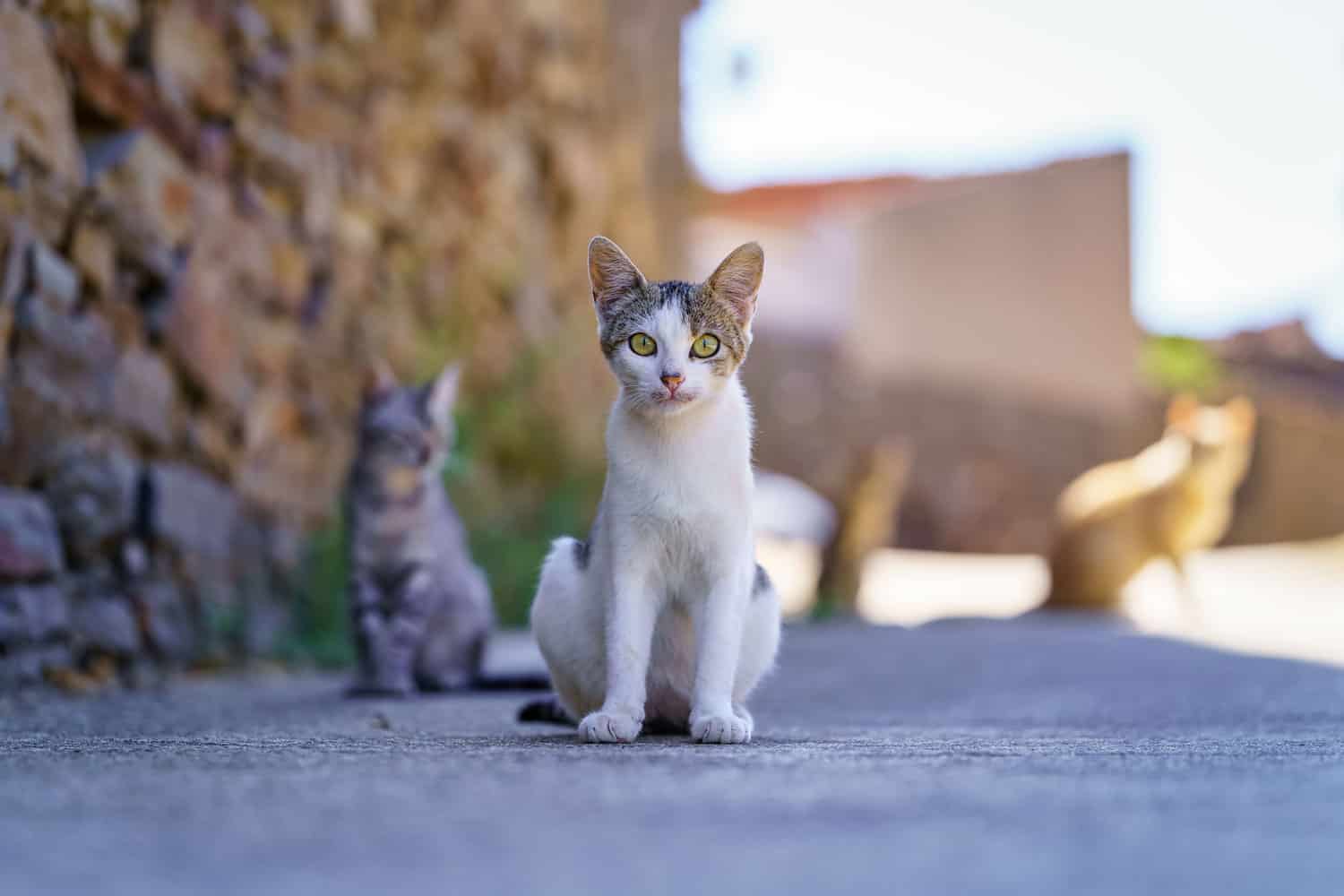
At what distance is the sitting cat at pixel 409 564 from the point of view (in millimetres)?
3375

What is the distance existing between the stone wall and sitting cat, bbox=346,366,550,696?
2.37 feet

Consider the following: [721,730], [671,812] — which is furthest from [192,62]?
[671,812]

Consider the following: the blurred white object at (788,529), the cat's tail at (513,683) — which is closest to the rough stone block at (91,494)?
the cat's tail at (513,683)

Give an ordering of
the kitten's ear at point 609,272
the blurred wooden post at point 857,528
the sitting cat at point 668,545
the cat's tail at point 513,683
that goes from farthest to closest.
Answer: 1. the blurred wooden post at point 857,528
2. the cat's tail at point 513,683
3. the kitten's ear at point 609,272
4. the sitting cat at point 668,545

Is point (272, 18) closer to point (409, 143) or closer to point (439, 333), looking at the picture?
point (409, 143)

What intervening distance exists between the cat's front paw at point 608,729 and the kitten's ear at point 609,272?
83 centimetres

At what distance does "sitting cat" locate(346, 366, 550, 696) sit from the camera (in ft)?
11.1

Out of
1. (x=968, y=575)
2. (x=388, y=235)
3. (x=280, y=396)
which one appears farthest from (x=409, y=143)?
(x=968, y=575)

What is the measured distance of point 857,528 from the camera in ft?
27.6

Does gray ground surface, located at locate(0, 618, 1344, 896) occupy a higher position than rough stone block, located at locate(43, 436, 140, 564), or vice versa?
rough stone block, located at locate(43, 436, 140, 564)

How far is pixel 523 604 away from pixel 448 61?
2.82 m

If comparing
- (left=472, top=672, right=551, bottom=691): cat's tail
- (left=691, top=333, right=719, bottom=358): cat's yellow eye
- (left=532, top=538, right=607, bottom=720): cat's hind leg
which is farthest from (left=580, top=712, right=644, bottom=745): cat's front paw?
(left=472, top=672, right=551, bottom=691): cat's tail

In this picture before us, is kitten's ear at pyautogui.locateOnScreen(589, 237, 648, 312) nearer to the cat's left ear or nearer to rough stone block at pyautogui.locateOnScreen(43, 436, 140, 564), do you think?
the cat's left ear

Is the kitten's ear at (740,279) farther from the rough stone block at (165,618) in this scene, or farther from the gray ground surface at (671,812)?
the rough stone block at (165,618)
